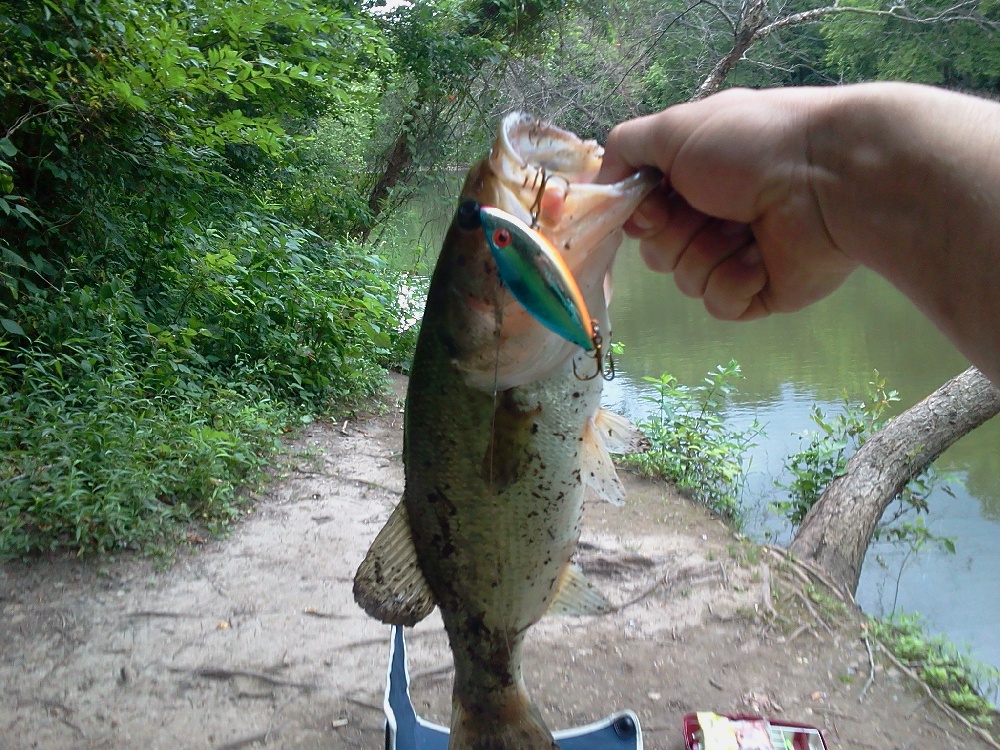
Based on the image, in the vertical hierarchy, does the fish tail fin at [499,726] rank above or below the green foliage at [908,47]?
below

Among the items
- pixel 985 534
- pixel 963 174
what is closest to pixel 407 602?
pixel 963 174

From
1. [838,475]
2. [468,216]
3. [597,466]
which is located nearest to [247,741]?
[597,466]

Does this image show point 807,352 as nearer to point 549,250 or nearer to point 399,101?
point 399,101

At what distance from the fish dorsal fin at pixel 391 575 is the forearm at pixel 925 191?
1066mm

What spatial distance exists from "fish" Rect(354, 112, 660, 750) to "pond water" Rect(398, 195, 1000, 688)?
1758 millimetres

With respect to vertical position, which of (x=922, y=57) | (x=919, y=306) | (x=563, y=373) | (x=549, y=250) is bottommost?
(x=563, y=373)

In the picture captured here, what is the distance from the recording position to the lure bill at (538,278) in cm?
88

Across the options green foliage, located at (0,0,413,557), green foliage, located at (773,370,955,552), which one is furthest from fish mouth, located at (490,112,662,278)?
green foliage, located at (773,370,955,552)

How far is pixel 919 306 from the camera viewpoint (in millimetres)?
1240

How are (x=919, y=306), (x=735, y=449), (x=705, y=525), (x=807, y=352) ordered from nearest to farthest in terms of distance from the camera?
(x=919, y=306) < (x=705, y=525) < (x=735, y=449) < (x=807, y=352)

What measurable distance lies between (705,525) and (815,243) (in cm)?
354

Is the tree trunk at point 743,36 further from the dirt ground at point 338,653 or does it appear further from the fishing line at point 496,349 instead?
the fishing line at point 496,349

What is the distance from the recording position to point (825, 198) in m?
1.30

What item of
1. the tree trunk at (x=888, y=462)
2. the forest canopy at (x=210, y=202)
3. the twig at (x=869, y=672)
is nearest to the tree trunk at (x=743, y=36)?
the forest canopy at (x=210, y=202)
